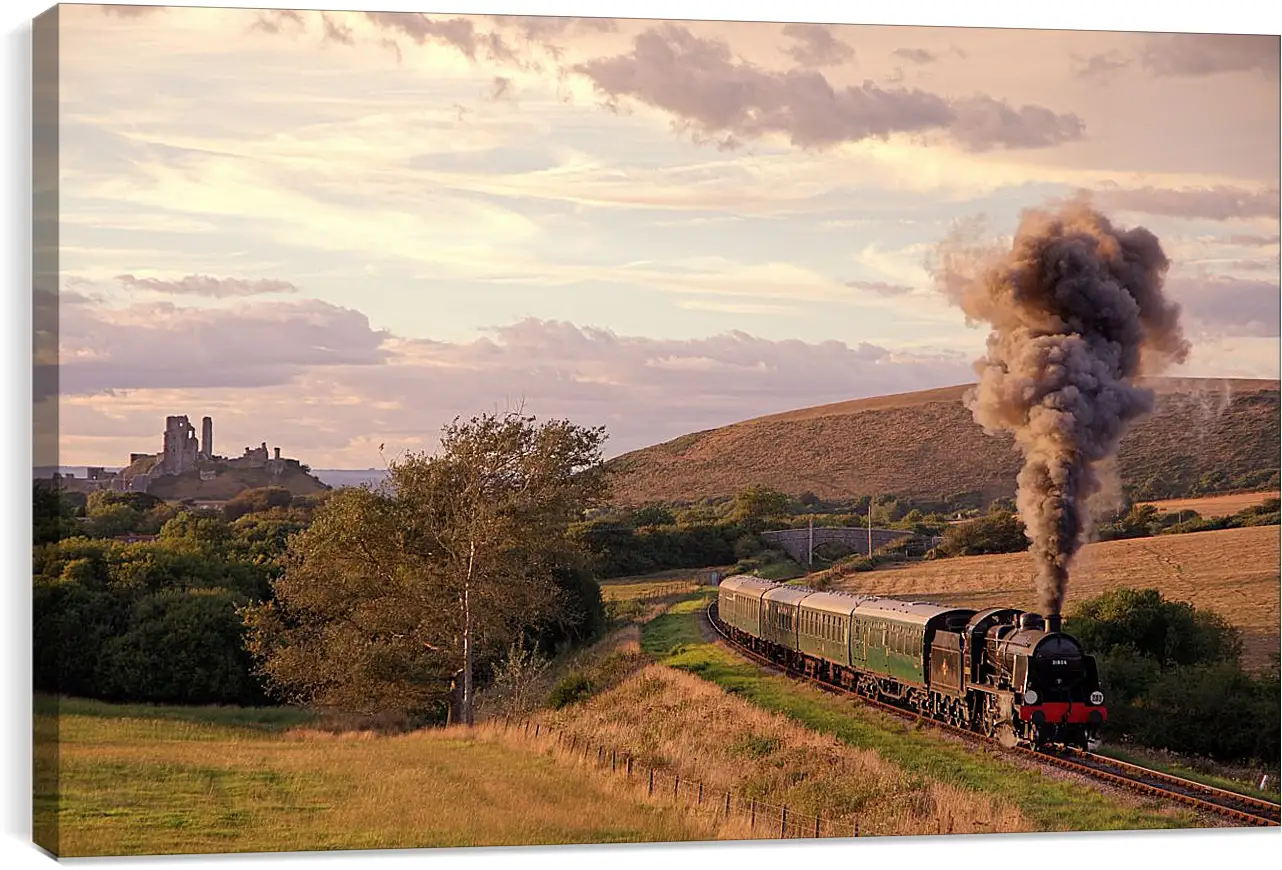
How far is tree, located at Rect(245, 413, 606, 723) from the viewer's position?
54.9 ft

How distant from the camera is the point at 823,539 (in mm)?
19922

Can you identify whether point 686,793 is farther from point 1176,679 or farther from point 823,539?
point 1176,679

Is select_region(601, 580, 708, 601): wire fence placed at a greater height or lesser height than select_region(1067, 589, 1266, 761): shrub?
greater

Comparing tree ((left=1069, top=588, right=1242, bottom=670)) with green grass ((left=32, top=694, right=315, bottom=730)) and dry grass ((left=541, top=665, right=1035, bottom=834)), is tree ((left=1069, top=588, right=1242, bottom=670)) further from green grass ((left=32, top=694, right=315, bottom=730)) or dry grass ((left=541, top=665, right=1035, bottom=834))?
green grass ((left=32, top=694, right=315, bottom=730))

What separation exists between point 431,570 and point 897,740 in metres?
5.46

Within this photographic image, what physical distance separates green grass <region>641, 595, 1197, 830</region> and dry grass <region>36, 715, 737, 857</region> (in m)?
2.21

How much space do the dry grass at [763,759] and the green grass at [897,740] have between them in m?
0.20

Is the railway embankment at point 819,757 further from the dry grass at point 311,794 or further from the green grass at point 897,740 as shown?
the dry grass at point 311,794

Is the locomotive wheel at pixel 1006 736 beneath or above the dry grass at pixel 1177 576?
beneath

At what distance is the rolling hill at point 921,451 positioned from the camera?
17.4m

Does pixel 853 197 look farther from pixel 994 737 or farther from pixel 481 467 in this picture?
pixel 994 737

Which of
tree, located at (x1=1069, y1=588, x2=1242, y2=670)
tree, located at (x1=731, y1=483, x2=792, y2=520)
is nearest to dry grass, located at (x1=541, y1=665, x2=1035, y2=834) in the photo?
tree, located at (x1=731, y1=483, x2=792, y2=520)

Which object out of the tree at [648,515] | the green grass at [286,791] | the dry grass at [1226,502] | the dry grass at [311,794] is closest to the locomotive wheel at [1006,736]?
the dry grass at [311,794]

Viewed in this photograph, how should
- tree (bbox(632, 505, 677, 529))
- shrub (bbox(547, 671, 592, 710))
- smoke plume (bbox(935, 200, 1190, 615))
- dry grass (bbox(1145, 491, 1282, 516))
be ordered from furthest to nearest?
tree (bbox(632, 505, 677, 529))
dry grass (bbox(1145, 491, 1282, 516))
shrub (bbox(547, 671, 592, 710))
smoke plume (bbox(935, 200, 1190, 615))
